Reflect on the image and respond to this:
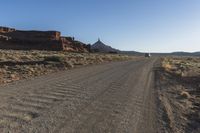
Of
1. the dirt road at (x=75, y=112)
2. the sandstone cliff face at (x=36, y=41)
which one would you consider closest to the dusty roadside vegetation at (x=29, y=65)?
the dirt road at (x=75, y=112)

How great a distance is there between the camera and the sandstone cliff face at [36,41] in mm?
106375

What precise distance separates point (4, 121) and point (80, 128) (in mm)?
1979

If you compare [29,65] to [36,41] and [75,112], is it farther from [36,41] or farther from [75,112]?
[36,41]

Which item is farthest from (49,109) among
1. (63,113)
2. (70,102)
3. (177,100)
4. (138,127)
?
(177,100)

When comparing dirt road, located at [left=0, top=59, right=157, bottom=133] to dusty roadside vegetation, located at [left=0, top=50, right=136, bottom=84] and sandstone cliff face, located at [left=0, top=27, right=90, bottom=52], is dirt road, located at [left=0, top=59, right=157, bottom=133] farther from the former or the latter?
sandstone cliff face, located at [left=0, top=27, right=90, bottom=52]

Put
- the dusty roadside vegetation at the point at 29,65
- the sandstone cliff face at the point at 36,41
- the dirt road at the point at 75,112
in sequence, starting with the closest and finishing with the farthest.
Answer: the dirt road at the point at 75,112
the dusty roadside vegetation at the point at 29,65
the sandstone cliff face at the point at 36,41

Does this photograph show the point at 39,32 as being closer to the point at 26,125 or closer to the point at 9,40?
the point at 9,40

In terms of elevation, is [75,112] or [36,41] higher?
[36,41]

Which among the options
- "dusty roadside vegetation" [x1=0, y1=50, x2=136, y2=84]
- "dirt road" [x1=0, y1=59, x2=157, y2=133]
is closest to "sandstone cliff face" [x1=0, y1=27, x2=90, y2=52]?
"dusty roadside vegetation" [x1=0, y1=50, x2=136, y2=84]

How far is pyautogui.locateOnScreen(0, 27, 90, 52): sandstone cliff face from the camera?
106 meters

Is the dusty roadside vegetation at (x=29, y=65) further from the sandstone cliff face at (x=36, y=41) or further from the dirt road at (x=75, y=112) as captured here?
the sandstone cliff face at (x=36, y=41)

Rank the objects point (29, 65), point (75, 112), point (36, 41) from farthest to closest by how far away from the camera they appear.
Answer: point (36, 41) < point (29, 65) < point (75, 112)

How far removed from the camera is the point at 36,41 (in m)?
116

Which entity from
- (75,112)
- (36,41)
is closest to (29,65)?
(75,112)
